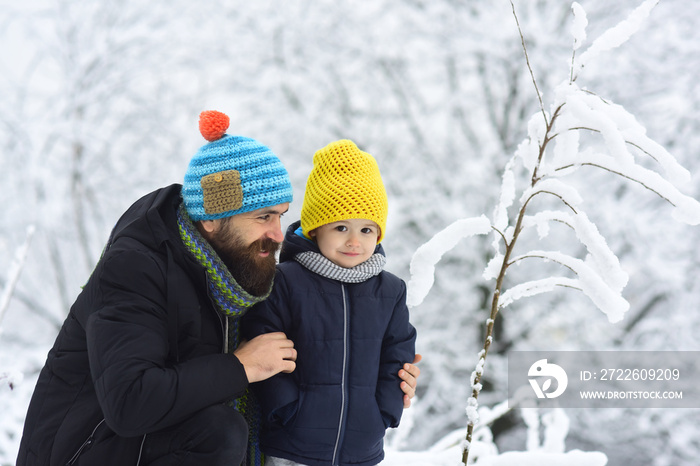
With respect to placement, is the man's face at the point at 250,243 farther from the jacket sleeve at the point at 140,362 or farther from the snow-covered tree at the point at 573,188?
the snow-covered tree at the point at 573,188

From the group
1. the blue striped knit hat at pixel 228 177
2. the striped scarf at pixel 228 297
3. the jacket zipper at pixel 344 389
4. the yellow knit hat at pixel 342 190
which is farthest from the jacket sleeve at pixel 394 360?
the blue striped knit hat at pixel 228 177

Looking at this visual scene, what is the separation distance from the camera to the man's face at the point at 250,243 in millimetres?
1712

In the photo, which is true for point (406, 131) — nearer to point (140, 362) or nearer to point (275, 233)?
point (275, 233)

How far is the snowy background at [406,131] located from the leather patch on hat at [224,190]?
4.39 metres

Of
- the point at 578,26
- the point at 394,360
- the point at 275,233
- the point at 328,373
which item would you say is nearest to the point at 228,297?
the point at 275,233

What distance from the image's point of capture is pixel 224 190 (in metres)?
1.69

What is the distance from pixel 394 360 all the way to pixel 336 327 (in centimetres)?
27

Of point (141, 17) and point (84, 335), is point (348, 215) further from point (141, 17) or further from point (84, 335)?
point (141, 17)

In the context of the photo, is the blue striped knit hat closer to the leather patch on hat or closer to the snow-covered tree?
the leather patch on hat

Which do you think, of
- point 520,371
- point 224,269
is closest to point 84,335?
point 224,269

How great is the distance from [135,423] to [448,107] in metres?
5.69

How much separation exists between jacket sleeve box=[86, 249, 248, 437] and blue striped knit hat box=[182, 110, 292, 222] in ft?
0.81

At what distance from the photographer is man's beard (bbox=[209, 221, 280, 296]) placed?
171 cm

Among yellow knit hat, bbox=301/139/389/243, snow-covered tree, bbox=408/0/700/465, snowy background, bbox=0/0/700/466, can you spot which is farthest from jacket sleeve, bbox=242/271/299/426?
snowy background, bbox=0/0/700/466
